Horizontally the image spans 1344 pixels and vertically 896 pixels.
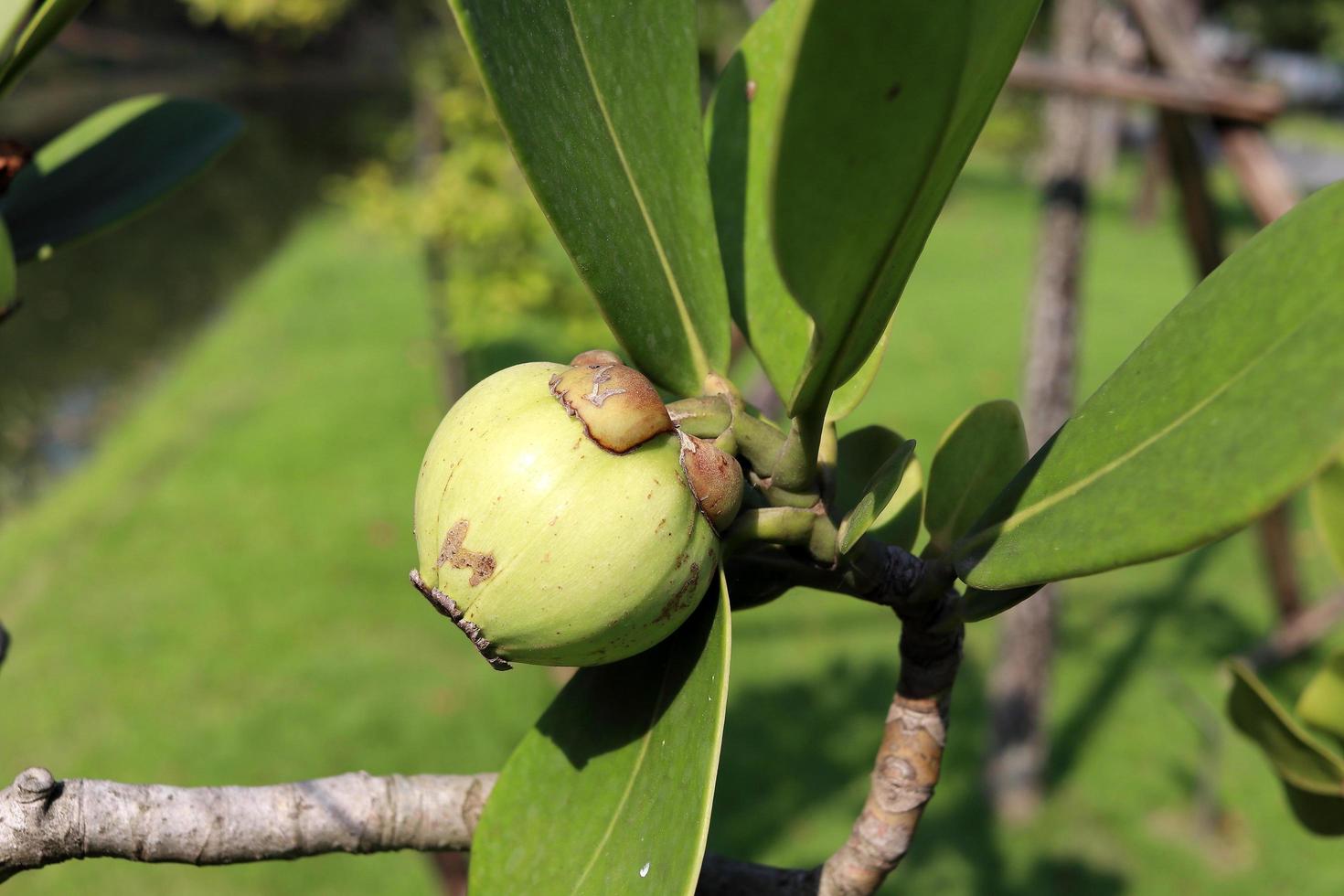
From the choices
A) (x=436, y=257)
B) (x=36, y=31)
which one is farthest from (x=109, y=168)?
(x=436, y=257)

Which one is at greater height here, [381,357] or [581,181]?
[581,181]

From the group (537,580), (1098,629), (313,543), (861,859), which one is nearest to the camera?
(537,580)

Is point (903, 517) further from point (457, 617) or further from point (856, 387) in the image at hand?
point (457, 617)

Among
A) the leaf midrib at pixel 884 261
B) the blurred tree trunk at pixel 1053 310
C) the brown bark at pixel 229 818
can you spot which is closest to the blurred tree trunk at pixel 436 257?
the blurred tree trunk at pixel 1053 310

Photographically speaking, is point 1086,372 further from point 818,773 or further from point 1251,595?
point 818,773

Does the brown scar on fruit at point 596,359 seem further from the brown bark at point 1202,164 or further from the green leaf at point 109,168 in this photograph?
the brown bark at point 1202,164

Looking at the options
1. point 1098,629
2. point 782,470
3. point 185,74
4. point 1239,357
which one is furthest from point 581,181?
point 185,74
